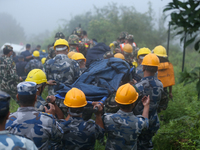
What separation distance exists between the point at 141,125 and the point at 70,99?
3.11 ft

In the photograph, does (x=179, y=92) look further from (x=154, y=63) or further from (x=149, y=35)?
(x=149, y=35)

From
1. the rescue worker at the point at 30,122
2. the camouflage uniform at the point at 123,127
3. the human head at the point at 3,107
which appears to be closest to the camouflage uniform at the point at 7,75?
the rescue worker at the point at 30,122

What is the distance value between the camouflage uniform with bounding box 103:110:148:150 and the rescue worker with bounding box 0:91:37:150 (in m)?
1.22

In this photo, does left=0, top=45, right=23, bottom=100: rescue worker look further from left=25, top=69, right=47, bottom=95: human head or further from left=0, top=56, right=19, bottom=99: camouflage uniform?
left=25, top=69, right=47, bottom=95: human head

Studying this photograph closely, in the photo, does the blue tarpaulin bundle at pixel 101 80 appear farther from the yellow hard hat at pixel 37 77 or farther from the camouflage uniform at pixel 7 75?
the camouflage uniform at pixel 7 75

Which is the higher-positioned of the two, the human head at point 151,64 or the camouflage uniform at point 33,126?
the human head at point 151,64

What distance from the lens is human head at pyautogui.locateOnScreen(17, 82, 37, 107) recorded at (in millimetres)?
2205

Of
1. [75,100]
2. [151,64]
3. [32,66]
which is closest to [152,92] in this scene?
[151,64]

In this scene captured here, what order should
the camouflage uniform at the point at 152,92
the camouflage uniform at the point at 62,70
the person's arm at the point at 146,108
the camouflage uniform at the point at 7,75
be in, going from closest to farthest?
the person's arm at the point at 146,108
the camouflage uniform at the point at 152,92
the camouflage uniform at the point at 62,70
the camouflage uniform at the point at 7,75

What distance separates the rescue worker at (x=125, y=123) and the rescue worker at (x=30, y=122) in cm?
72

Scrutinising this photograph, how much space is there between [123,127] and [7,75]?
4550mm

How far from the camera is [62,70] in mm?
4270

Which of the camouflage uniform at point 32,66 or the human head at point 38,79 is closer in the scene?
the human head at point 38,79

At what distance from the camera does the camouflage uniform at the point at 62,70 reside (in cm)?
427
